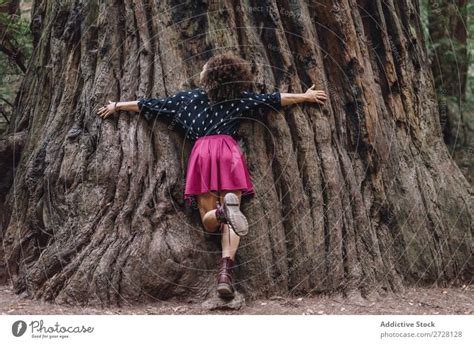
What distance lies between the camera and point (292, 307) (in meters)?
4.89

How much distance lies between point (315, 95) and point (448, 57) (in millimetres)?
4229

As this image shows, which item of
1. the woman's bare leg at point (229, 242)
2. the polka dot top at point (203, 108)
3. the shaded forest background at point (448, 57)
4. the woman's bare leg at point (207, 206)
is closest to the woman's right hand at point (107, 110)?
the polka dot top at point (203, 108)

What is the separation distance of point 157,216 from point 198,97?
3.91 ft

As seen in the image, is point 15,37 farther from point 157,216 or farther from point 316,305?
point 316,305

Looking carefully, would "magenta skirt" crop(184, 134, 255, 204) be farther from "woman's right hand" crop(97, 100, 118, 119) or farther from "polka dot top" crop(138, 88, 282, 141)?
"woman's right hand" crop(97, 100, 118, 119)

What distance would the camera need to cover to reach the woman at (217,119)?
16.6 ft

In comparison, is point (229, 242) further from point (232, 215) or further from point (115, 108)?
point (115, 108)

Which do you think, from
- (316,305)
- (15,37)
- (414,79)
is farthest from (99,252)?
(15,37)

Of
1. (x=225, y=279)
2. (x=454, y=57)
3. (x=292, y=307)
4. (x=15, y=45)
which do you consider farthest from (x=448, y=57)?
(x=15, y=45)

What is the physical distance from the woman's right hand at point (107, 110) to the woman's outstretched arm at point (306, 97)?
164 centimetres

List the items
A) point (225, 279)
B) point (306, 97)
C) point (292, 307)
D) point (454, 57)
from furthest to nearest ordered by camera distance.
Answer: point (454, 57)
point (306, 97)
point (292, 307)
point (225, 279)

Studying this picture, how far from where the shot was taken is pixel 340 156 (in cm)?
553

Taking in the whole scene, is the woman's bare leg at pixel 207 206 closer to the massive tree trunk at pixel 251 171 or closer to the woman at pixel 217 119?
the woman at pixel 217 119

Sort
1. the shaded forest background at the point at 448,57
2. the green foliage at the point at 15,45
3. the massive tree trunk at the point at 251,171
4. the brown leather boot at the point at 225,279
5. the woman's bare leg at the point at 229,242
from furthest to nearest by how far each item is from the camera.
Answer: the shaded forest background at the point at 448,57
the green foliage at the point at 15,45
the massive tree trunk at the point at 251,171
the woman's bare leg at the point at 229,242
the brown leather boot at the point at 225,279
